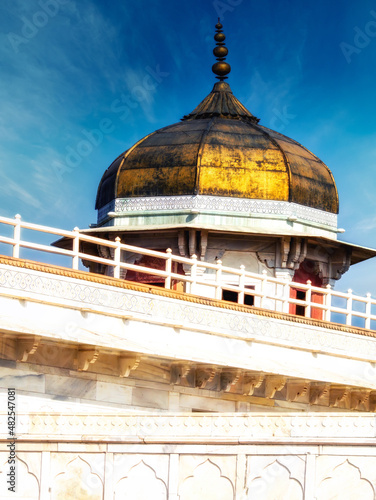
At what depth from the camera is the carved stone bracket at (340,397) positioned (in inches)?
938

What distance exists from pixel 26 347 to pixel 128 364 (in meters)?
2.16

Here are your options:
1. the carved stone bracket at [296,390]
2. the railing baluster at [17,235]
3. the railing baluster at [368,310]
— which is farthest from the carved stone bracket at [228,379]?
the railing baluster at [17,235]

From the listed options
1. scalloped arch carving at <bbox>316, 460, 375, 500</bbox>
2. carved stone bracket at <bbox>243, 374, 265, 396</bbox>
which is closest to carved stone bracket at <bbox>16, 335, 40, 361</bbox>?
scalloped arch carving at <bbox>316, 460, 375, 500</bbox>

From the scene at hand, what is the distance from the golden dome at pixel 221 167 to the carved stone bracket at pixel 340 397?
6.70 m

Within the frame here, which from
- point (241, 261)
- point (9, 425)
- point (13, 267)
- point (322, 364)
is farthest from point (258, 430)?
point (241, 261)

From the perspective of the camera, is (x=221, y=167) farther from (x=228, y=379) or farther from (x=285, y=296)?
(x=228, y=379)

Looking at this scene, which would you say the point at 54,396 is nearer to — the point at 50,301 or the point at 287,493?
the point at 50,301

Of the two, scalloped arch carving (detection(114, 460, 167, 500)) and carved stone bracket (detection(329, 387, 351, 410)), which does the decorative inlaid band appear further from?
scalloped arch carving (detection(114, 460, 167, 500))

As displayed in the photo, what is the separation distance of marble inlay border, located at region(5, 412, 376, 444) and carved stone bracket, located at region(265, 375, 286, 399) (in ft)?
20.4

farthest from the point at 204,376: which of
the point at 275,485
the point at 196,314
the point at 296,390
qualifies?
the point at 275,485

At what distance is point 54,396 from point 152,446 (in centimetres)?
297

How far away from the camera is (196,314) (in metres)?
21.0

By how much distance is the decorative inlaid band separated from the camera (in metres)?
28.9

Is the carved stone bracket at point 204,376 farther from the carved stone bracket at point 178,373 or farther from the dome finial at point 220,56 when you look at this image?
the dome finial at point 220,56
